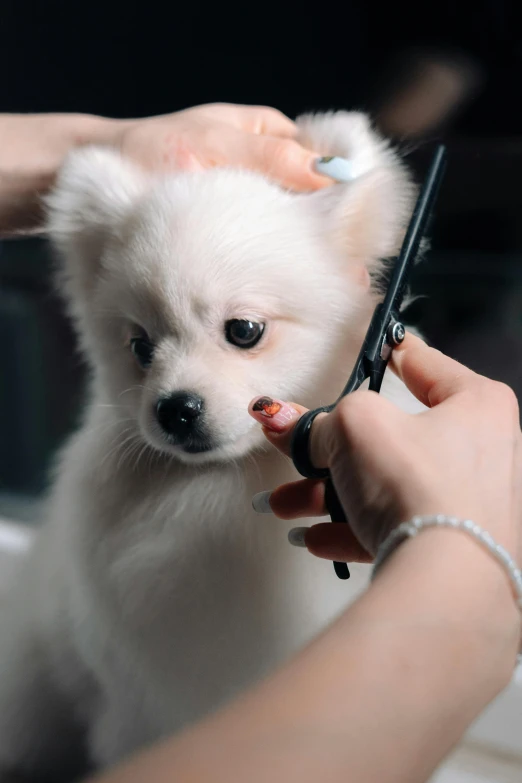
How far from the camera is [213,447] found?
0.56m

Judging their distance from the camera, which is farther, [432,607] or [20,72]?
[20,72]

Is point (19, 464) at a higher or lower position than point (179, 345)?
lower

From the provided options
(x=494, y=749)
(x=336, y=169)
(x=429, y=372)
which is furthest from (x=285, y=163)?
(x=494, y=749)

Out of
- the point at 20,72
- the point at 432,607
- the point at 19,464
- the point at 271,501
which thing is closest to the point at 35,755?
the point at 19,464

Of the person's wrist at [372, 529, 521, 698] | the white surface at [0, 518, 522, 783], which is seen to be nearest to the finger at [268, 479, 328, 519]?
the person's wrist at [372, 529, 521, 698]

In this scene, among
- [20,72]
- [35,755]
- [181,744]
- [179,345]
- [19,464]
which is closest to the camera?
[181,744]

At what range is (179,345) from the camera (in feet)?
1.84

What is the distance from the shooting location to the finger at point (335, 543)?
46cm

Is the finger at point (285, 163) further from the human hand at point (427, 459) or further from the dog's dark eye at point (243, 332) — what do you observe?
the human hand at point (427, 459)

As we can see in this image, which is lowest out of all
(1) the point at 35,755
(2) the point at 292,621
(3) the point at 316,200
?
(1) the point at 35,755

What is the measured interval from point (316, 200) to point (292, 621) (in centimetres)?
34

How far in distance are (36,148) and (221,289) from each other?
1.12ft

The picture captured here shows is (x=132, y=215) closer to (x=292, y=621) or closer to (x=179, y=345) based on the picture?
(x=179, y=345)

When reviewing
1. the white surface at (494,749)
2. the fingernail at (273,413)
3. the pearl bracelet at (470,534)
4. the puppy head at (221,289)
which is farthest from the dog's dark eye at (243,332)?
the white surface at (494,749)
